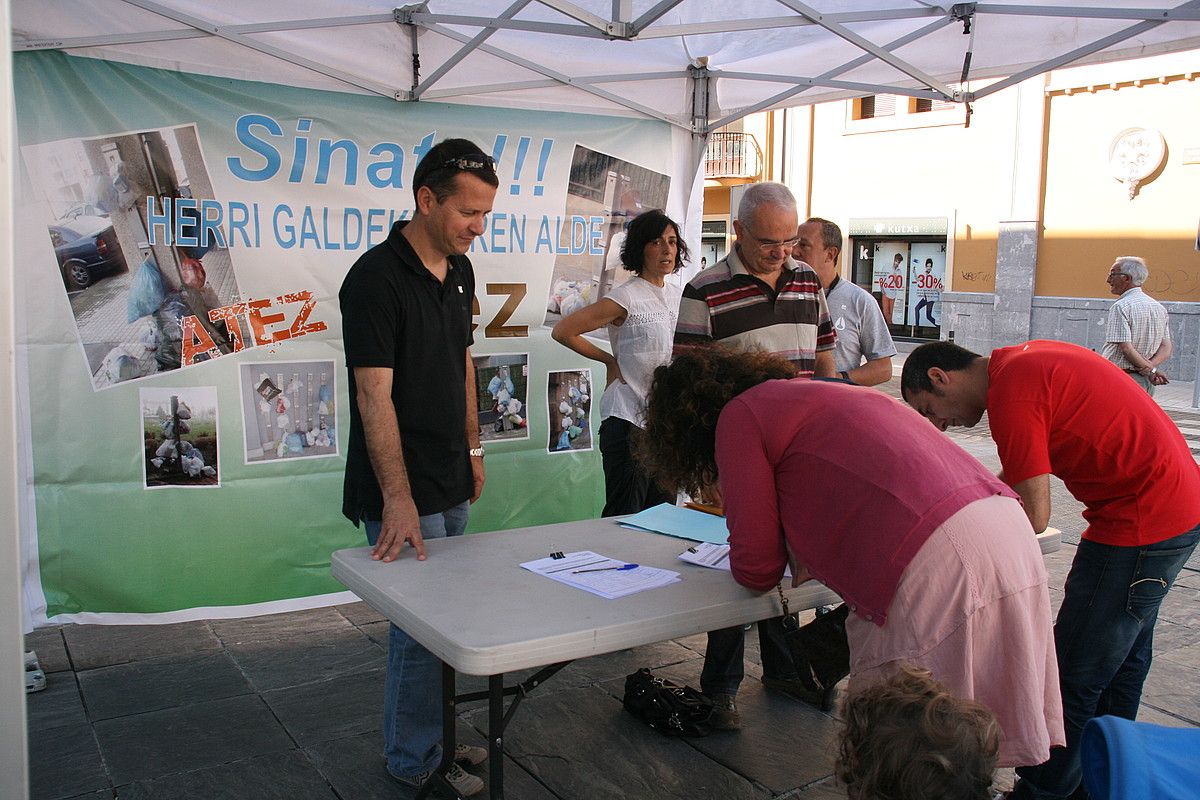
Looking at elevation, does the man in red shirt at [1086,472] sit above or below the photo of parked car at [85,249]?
below

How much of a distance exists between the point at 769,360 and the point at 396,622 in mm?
962

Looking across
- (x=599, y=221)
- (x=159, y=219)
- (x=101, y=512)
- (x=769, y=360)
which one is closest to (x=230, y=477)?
(x=101, y=512)

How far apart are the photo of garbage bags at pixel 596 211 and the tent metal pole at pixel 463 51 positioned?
92cm

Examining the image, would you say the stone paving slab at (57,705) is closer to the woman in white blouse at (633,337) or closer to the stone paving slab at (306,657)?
the stone paving slab at (306,657)

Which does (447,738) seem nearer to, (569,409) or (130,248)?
(130,248)

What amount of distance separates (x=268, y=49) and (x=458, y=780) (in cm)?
274

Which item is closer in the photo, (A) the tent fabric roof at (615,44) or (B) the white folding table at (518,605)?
(B) the white folding table at (518,605)

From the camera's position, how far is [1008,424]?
2.20m

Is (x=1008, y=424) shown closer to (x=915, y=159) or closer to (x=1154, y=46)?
(x=1154, y=46)

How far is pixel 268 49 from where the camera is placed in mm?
3635

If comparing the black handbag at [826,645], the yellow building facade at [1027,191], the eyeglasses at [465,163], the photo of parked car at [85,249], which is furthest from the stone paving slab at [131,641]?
the yellow building facade at [1027,191]

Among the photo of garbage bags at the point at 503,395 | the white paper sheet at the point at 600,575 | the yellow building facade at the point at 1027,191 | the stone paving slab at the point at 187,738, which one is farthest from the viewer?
the yellow building facade at the point at 1027,191

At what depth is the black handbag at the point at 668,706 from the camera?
305 cm

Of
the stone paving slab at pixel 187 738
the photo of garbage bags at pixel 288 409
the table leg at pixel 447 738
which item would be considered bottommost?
the stone paving slab at pixel 187 738
